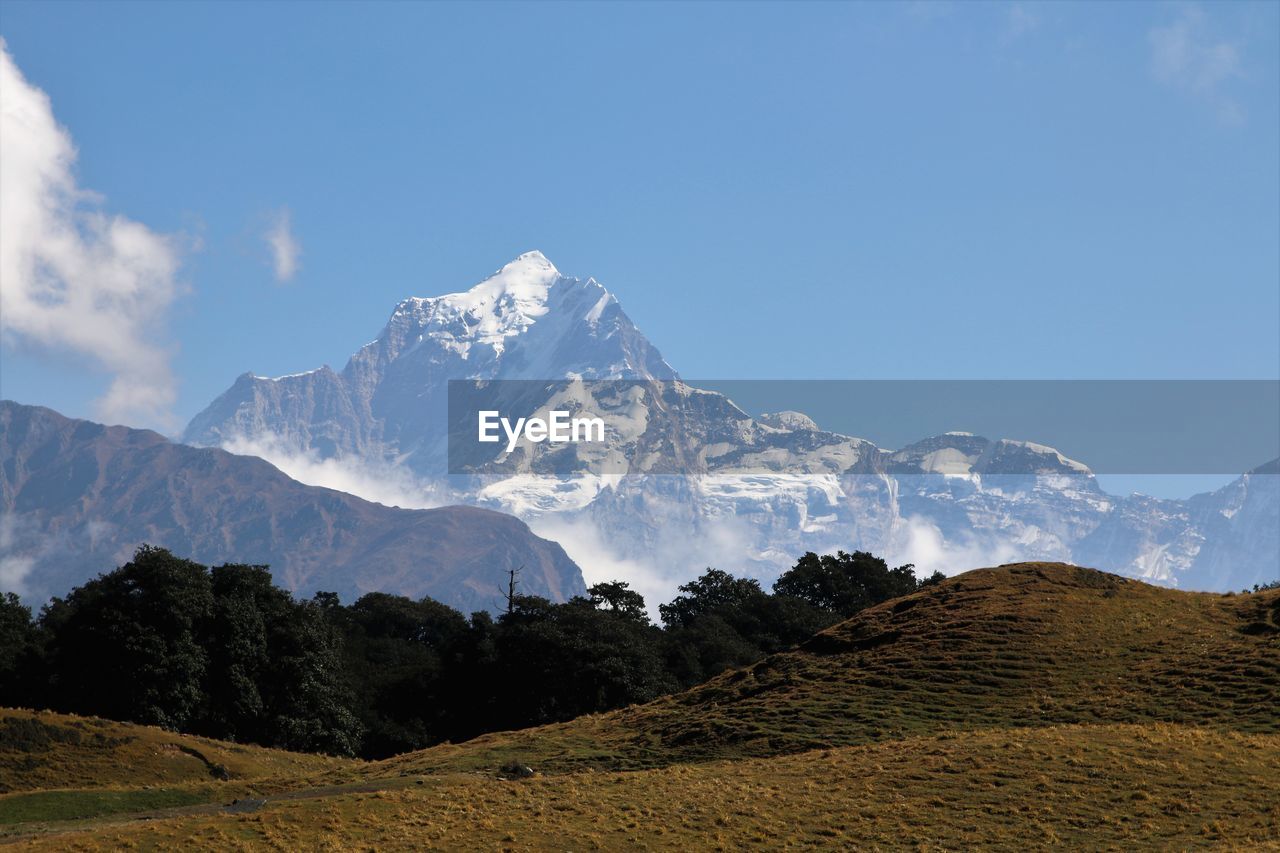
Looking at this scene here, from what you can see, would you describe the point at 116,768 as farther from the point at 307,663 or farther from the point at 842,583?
the point at 842,583

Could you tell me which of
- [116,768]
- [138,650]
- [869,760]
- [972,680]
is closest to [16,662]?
[138,650]

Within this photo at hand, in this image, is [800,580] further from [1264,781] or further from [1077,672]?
[1264,781]

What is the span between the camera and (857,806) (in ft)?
162

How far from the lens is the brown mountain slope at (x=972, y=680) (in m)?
61.9

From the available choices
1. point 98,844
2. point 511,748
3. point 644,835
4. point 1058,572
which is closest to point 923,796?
point 644,835

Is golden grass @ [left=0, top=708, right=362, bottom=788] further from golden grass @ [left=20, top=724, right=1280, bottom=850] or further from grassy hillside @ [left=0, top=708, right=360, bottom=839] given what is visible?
golden grass @ [left=20, top=724, right=1280, bottom=850]

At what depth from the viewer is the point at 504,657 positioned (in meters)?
115

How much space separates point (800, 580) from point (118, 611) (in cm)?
9881

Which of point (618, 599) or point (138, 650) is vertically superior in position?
point (138, 650)

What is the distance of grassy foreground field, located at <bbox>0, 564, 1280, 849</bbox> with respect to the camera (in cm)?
4650

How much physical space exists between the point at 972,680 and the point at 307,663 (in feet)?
186

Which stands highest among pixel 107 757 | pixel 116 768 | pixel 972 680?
pixel 972 680

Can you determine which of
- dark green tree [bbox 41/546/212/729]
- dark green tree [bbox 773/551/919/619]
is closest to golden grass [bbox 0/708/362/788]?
dark green tree [bbox 41/546/212/729]

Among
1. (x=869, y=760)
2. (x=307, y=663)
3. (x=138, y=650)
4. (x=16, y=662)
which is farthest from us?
(x=16, y=662)
